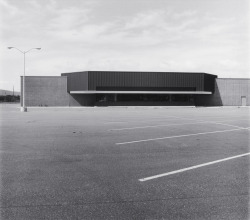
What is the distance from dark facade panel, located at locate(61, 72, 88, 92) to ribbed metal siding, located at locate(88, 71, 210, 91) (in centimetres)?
95

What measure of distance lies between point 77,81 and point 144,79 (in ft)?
40.2

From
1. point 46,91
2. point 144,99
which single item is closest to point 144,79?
point 144,99

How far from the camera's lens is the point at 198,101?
59.9 meters

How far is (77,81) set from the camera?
53.6 meters

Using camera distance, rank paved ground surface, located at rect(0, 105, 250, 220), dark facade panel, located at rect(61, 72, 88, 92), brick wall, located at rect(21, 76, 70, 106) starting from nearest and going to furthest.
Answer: paved ground surface, located at rect(0, 105, 250, 220)
dark facade panel, located at rect(61, 72, 88, 92)
brick wall, located at rect(21, 76, 70, 106)

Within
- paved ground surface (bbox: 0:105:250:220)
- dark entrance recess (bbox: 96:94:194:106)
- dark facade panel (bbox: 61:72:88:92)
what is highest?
dark facade panel (bbox: 61:72:88:92)

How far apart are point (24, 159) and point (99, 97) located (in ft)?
154

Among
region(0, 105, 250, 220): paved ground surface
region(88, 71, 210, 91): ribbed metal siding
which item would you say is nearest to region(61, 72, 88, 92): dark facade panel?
region(88, 71, 210, 91): ribbed metal siding

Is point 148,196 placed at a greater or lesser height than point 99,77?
lesser

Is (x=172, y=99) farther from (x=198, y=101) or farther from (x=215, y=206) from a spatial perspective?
(x=215, y=206)

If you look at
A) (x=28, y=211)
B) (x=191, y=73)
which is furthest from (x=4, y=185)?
(x=191, y=73)

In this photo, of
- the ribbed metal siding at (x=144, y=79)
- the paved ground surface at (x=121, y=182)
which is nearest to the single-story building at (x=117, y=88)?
the ribbed metal siding at (x=144, y=79)

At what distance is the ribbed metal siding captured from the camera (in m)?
52.0

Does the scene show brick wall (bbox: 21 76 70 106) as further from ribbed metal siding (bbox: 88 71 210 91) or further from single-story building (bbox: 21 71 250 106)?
ribbed metal siding (bbox: 88 71 210 91)
